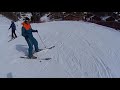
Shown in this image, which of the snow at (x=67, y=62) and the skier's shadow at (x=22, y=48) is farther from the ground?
the snow at (x=67, y=62)

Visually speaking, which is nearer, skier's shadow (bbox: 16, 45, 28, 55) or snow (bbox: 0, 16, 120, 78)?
snow (bbox: 0, 16, 120, 78)

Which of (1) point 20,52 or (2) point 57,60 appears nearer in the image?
(2) point 57,60

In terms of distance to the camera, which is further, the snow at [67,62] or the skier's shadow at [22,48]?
the skier's shadow at [22,48]

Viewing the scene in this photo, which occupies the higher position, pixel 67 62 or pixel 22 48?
pixel 67 62

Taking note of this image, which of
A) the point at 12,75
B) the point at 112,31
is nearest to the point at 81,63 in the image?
the point at 12,75

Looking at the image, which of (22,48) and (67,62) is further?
(22,48)

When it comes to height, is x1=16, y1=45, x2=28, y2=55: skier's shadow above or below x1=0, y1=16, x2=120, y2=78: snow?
below
